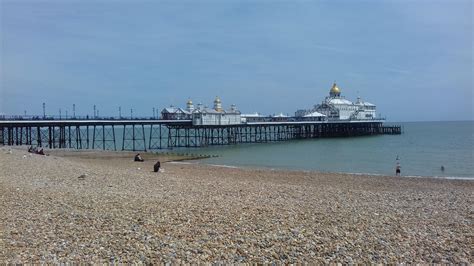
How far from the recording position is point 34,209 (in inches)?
329

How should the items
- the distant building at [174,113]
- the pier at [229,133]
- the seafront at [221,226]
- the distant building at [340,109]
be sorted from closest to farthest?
the seafront at [221,226]
the pier at [229,133]
the distant building at [174,113]
the distant building at [340,109]

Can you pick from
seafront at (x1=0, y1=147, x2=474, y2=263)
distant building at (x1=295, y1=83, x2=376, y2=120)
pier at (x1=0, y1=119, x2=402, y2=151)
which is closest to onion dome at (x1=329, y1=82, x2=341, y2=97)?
distant building at (x1=295, y1=83, x2=376, y2=120)

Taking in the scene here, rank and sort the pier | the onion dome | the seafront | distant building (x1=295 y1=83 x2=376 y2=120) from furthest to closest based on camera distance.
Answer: the onion dome
distant building (x1=295 y1=83 x2=376 y2=120)
the pier
the seafront

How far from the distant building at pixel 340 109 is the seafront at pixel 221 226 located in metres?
69.8

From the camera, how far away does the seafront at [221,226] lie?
19.3ft

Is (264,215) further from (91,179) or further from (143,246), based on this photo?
(91,179)

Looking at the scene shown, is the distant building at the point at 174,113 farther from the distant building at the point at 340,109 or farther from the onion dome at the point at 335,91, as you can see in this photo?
the onion dome at the point at 335,91

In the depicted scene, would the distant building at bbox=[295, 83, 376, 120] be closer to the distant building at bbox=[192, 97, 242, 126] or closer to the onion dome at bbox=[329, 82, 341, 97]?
the onion dome at bbox=[329, 82, 341, 97]

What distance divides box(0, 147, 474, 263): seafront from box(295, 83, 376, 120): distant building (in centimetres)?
6985

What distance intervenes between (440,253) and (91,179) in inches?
431

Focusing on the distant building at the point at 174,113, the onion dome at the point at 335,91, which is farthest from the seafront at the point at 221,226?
the onion dome at the point at 335,91

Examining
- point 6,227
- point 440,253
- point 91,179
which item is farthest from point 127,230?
point 91,179

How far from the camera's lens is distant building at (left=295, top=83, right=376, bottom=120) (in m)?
82.6

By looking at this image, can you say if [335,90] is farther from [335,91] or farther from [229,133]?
[229,133]
